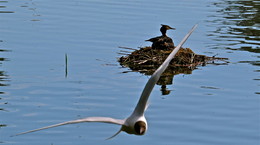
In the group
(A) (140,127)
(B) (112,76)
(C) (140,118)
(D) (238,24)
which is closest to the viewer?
(A) (140,127)

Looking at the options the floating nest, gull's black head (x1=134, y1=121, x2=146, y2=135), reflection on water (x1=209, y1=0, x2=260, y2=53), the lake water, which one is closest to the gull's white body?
gull's black head (x1=134, y1=121, x2=146, y2=135)

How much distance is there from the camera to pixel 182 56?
15.2 m

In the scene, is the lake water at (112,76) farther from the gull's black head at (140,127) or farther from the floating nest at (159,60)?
the gull's black head at (140,127)

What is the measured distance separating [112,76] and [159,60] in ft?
4.55

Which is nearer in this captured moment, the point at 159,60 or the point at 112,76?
the point at 112,76

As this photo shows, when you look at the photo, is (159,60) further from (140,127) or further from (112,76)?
(140,127)

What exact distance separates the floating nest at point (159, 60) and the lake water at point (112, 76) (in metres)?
0.21

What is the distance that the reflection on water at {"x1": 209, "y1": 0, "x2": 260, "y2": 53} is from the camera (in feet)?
56.3

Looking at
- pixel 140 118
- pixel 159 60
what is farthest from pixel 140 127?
pixel 159 60

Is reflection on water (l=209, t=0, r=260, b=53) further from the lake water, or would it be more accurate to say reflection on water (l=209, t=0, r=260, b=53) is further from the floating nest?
the floating nest

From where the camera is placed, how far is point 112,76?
13.8m

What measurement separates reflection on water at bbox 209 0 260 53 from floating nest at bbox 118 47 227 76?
162 cm

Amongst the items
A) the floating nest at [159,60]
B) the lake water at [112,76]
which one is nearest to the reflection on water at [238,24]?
the lake water at [112,76]

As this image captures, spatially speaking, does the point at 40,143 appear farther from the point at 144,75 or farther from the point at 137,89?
the point at 144,75
